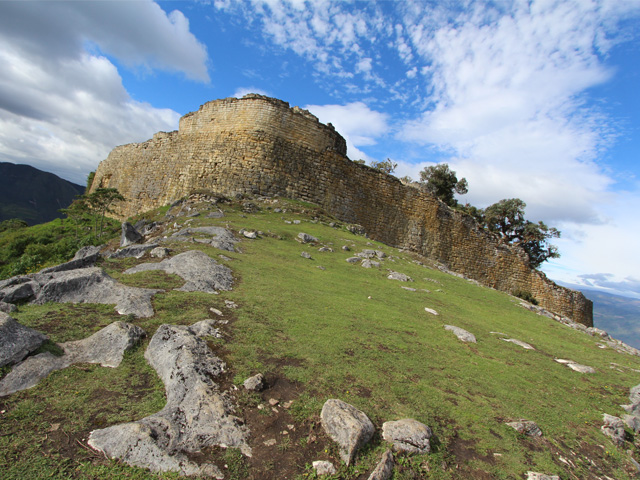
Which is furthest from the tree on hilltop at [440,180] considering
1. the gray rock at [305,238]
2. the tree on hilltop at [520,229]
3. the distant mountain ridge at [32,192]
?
the distant mountain ridge at [32,192]

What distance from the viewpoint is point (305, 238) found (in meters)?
12.1

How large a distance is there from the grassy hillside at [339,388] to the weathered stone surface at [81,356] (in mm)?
104

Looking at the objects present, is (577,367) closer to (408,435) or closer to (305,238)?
(408,435)

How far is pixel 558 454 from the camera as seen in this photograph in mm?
3260

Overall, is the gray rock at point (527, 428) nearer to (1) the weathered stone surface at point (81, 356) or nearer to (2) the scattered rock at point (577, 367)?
(2) the scattered rock at point (577, 367)

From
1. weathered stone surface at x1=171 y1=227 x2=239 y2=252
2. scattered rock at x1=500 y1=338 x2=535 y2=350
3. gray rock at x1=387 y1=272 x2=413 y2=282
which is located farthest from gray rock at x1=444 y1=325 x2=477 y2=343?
weathered stone surface at x1=171 y1=227 x2=239 y2=252

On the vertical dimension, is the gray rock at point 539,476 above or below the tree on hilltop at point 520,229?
below

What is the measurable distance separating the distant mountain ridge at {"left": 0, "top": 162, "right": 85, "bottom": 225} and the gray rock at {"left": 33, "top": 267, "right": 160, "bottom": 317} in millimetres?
98118

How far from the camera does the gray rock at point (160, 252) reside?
737 centimetres

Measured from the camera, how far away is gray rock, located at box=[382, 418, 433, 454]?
2.92 metres

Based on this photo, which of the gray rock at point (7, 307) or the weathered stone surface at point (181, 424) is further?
the gray rock at point (7, 307)

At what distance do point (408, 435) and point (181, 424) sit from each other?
202cm

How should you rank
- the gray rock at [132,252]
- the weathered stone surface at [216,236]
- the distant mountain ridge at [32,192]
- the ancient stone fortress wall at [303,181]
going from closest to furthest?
1. the gray rock at [132,252]
2. the weathered stone surface at [216,236]
3. the ancient stone fortress wall at [303,181]
4. the distant mountain ridge at [32,192]

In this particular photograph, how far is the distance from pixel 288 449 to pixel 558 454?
273 cm
